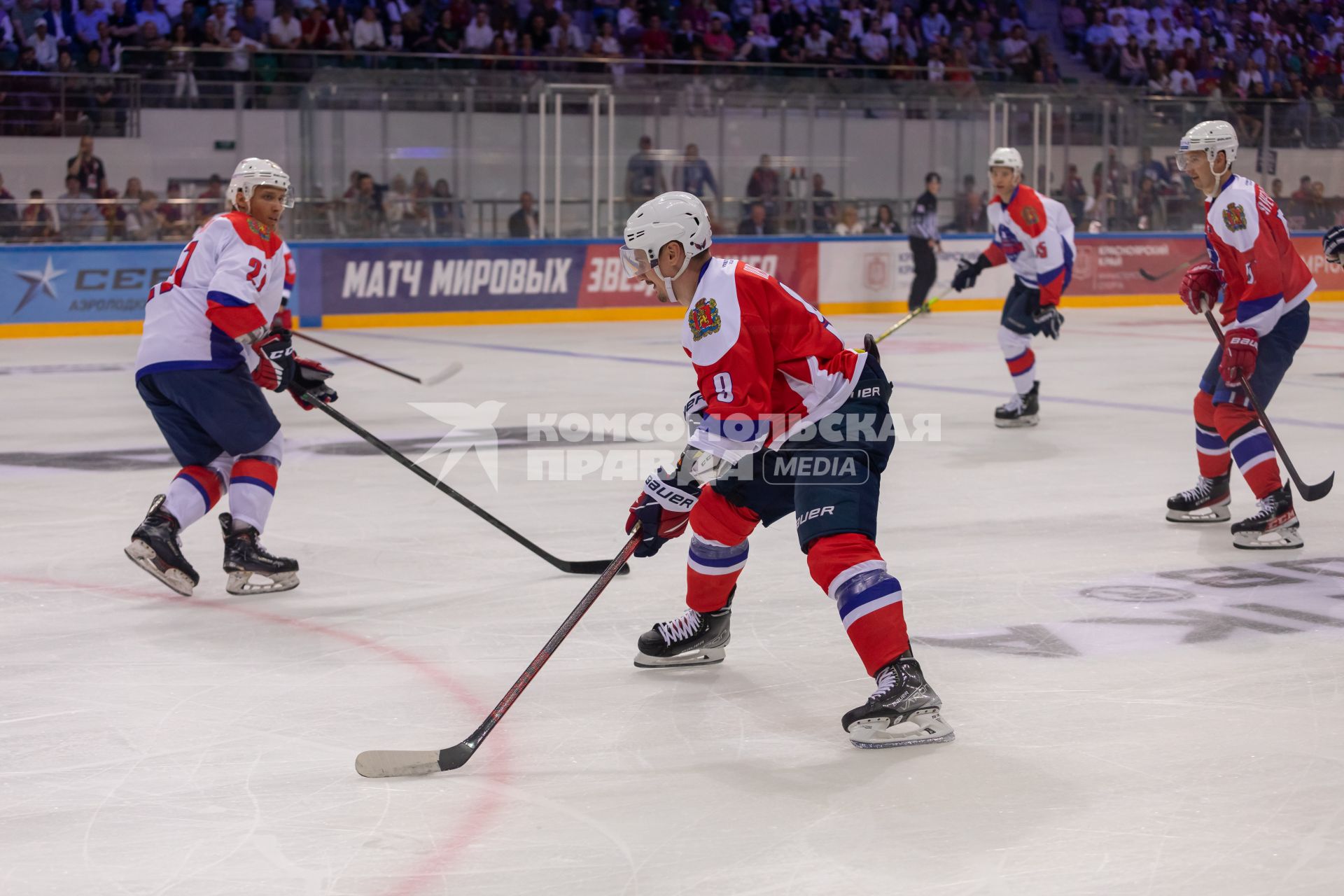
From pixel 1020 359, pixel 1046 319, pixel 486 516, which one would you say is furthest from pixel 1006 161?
pixel 486 516

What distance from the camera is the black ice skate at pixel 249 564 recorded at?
15.3 feet

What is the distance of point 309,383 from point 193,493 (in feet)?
1.54

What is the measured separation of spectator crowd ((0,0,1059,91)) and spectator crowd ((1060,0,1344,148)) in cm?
94

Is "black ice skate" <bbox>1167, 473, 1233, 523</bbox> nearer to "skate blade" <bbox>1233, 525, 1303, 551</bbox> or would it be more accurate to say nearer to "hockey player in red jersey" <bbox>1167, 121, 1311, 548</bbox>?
"hockey player in red jersey" <bbox>1167, 121, 1311, 548</bbox>

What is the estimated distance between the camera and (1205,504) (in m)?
5.69

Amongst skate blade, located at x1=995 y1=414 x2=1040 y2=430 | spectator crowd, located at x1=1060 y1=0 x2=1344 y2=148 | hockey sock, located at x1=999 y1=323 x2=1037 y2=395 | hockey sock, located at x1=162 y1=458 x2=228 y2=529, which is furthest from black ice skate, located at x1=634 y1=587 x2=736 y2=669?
spectator crowd, located at x1=1060 y1=0 x2=1344 y2=148

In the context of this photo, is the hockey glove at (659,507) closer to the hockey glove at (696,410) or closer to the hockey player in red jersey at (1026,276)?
the hockey glove at (696,410)

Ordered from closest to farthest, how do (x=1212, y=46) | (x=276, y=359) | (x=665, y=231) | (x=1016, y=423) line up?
(x=665, y=231)
(x=276, y=359)
(x=1016, y=423)
(x=1212, y=46)

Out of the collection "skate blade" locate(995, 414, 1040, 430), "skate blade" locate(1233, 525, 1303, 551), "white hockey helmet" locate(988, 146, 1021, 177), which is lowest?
"skate blade" locate(995, 414, 1040, 430)

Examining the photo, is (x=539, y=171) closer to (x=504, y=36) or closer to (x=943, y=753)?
(x=504, y=36)

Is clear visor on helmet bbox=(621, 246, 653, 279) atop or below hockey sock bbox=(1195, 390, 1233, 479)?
atop

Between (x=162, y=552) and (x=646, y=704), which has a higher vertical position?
(x=162, y=552)

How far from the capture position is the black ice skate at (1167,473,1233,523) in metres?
5.69

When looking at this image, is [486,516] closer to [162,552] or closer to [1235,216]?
[162,552]
